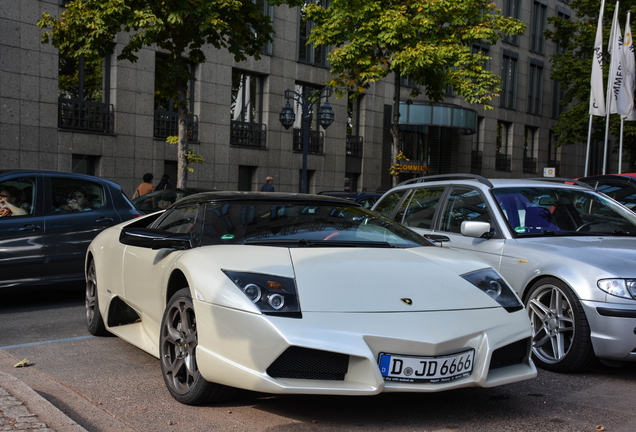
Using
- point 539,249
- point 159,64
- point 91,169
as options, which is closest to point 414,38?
point 159,64

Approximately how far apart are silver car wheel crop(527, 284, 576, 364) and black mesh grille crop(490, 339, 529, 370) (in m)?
1.21

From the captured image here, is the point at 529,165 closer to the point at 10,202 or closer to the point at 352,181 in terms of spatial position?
the point at 352,181

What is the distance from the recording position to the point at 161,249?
453 cm

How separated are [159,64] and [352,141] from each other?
14.3 metres

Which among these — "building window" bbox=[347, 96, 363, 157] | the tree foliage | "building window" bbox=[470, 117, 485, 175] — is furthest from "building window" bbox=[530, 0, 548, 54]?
the tree foliage

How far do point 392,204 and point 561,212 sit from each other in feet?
6.78

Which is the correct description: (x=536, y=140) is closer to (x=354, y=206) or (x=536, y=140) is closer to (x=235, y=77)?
(x=235, y=77)

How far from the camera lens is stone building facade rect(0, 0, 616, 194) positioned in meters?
19.0

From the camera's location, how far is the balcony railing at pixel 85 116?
20062 mm

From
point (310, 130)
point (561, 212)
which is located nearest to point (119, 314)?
point (561, 212)

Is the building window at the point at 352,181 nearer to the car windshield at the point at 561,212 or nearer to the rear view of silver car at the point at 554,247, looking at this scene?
the rear view of silver car at the point at 554,247

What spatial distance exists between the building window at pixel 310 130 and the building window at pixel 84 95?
8.40m

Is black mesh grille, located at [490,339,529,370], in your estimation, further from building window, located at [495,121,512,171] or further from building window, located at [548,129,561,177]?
building window, located at [548,129,561,177]

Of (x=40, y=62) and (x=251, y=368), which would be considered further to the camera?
(x=40, y=62)
